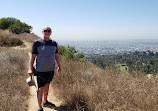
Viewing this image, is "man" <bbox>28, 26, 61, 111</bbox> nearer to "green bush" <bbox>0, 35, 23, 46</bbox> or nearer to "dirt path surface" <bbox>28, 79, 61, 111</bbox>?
"dirt path surface" <bbox>28, 79, 61, 111</bbox>

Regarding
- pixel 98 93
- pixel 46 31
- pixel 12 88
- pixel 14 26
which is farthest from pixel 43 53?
pixel 14 26

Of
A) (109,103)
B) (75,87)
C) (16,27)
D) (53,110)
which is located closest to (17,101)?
(53,110)

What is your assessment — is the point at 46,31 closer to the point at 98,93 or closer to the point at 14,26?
the point at 98,93

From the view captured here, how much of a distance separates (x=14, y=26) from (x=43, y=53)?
67.8 feet

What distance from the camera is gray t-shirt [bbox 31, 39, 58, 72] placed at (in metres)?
2.57

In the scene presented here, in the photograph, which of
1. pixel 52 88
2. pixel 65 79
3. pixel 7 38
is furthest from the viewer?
pixel 7 38

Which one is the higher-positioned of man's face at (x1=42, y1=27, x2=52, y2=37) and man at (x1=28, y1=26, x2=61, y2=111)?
man's face at (x1=42, y1=27, x2=52, y2=37)

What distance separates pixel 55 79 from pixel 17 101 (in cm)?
178

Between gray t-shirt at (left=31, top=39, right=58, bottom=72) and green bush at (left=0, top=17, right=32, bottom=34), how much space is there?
64.7ft

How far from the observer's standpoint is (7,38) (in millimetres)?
13031

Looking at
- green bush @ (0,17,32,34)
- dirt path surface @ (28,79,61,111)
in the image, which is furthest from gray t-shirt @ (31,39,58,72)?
green bush @ (0,17,32,34)

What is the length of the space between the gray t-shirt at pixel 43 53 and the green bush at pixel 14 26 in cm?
1972

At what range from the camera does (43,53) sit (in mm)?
2604

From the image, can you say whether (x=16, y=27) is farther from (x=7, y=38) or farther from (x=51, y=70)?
(x=51, y=70)
